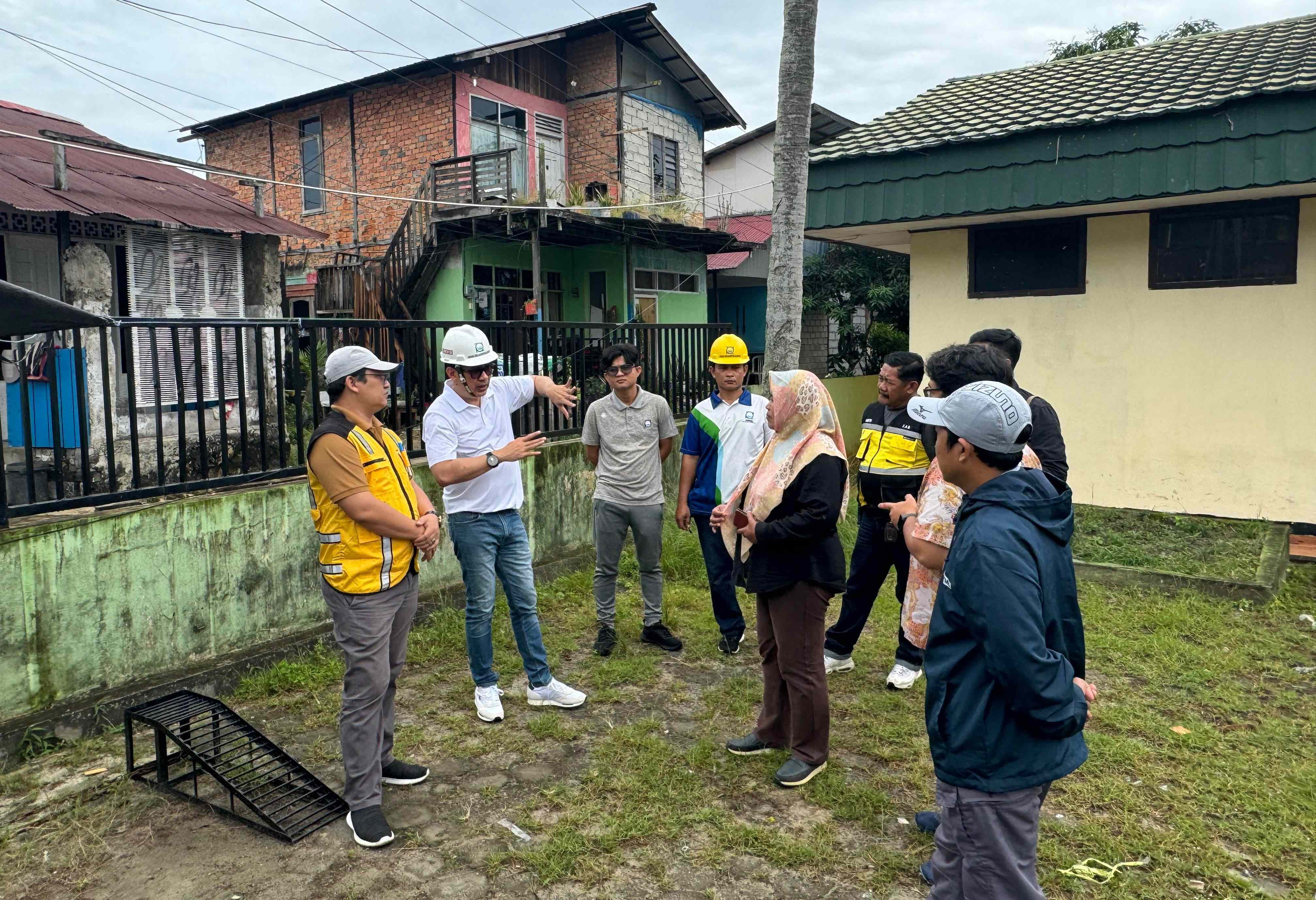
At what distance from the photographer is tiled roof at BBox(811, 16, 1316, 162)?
22.4ft

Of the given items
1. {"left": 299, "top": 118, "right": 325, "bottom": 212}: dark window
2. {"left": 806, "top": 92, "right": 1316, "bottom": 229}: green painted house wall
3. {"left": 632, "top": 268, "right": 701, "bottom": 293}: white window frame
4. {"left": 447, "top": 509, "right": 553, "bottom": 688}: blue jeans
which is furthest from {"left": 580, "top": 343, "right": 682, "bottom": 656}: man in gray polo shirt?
{"left": 299, "top": 118, "right": 325, "bottom": 212}: dark window

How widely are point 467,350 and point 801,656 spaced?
2.13 metres

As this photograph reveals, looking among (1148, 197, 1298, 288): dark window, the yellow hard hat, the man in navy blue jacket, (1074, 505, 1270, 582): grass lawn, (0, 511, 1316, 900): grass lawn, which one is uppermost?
(1148, 197, 1298, 288): dark window

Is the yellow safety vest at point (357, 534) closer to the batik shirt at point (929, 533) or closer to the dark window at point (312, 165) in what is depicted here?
the batik shirt at point (929, 533)

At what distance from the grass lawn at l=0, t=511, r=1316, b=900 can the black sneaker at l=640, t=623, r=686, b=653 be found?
0.40ft

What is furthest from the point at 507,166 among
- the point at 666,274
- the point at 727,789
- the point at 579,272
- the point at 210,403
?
the point at 727,789

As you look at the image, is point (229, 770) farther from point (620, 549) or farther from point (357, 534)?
point (620, 549)

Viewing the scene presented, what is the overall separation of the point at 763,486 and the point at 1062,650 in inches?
64.1

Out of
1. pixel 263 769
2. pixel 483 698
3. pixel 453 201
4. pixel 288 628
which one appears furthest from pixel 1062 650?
pixel 453 201

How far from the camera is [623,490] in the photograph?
214 inches

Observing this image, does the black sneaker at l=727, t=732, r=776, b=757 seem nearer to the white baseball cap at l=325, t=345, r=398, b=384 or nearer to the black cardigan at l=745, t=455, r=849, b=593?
the black cardigan at l=745, t=455, r=849, b=593

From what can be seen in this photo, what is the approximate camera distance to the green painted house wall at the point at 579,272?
52.4 ft

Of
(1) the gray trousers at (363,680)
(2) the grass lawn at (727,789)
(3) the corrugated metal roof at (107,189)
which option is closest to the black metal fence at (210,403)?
(2) the grass lawn at (727,789)

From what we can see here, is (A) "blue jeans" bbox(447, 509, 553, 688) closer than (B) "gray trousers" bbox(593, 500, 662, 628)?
Yes
